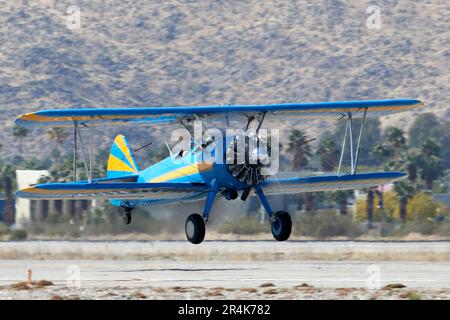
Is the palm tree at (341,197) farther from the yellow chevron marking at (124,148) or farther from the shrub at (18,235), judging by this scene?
the yellow chevron marking at (124,148)

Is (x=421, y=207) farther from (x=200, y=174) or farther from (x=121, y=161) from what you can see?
(x=200, y=174)

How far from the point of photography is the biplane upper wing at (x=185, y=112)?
24.7 metres

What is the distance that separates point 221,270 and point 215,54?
384 ft

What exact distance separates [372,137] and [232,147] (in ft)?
319

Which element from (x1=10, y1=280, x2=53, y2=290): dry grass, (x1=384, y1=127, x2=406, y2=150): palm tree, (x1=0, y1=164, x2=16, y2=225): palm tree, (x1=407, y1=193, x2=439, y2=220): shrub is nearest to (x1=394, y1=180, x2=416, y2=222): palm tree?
(x1=407, y1=193, x2=439, y2=220): shrub

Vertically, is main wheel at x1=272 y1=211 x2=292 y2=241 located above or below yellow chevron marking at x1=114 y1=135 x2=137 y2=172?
below

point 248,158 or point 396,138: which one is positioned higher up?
point 396,138

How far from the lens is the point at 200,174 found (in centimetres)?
2523

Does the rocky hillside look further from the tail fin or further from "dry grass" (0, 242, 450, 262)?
the tail fin

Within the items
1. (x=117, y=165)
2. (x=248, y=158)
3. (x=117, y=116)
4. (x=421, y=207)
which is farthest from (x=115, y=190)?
(x=421, y=207)

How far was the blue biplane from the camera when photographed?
2467cm
